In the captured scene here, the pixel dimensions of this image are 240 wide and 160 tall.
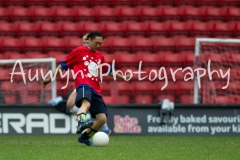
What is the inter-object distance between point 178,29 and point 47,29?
3.40m

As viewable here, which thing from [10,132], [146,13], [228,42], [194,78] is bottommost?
[10,132]

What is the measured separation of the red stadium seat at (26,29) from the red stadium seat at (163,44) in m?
3.07

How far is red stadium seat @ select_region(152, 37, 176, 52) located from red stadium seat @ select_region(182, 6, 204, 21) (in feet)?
3.93

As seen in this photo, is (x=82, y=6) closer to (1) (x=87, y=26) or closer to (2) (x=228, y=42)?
(1) (x=87, y=26)

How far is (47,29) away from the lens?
48.4 feet

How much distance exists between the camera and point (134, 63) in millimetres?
13664

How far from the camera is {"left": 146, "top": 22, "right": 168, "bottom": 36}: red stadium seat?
15031 mm

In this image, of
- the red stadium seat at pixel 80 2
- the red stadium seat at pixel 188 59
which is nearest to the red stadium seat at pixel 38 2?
the red stadium seat at pixel 80 2

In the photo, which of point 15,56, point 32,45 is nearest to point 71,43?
point 32,45

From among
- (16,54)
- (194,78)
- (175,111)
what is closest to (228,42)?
(194,78)

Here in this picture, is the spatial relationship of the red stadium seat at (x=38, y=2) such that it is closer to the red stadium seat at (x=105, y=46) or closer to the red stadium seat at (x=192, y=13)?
the red stadium seat at (x=105, y=46)

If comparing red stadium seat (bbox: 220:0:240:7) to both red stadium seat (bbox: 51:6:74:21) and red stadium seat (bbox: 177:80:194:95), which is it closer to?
red stadium seat (bbox: 51:6:74:21)

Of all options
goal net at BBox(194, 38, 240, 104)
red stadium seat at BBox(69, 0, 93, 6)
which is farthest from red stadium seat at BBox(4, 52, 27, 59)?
goal net at BBox(194, 38, 240, 104)

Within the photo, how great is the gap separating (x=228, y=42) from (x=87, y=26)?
14.4 feet
